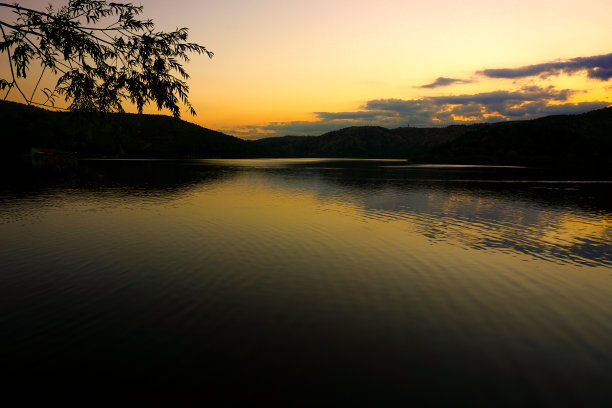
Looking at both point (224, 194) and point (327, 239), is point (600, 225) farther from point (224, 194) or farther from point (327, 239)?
point (224, 194)

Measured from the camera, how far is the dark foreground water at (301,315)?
34.1 feet

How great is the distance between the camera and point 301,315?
15164 mm

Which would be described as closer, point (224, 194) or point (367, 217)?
point (367, 217)

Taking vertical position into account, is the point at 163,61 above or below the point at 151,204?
above

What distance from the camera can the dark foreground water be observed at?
10391 millimetres

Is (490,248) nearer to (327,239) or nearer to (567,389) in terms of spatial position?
(327,239)

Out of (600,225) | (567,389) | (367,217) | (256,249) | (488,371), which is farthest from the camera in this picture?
(367,217)

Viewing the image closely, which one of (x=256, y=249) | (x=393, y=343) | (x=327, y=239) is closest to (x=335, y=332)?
(x=393, y=343)

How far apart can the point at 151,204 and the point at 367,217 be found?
102ft

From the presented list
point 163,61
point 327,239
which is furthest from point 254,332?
point 327,239

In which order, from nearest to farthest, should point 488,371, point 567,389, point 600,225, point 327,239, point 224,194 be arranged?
point 567,389 < point 488,371 < point 327,239 < point 600,225 < point 224,194

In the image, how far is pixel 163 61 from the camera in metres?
15.4

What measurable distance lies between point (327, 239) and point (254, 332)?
17.2 meters

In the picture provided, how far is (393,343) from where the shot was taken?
13.1 meters
